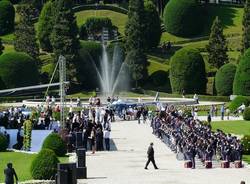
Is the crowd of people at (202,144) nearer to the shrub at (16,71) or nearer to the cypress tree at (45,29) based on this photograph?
the shrub at (16,71)

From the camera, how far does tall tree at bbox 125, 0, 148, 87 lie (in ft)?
304

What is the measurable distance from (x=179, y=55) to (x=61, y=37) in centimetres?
1378

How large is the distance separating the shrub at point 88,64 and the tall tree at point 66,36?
1209 millimetres

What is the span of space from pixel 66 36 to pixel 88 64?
5.62 m

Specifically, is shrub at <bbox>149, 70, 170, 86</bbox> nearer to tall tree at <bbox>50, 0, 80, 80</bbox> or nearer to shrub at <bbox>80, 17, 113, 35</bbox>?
tall tree at <bbox>50, 0, 80, 80</bbox>

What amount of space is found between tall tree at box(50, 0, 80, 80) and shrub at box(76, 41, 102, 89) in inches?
47.6

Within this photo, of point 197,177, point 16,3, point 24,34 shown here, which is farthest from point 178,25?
point 197,177

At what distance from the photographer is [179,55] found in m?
88.5

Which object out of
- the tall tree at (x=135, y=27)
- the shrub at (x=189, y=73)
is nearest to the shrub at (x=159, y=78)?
the tall tree at (x=135, y=27)

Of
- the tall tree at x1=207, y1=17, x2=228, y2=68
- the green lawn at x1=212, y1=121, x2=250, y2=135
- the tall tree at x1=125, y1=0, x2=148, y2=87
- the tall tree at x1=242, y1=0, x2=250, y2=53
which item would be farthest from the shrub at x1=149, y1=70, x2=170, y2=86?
the green lawn at x1=212, y1=121, x2=250, y2=135

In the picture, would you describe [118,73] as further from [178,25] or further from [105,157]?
[105,157]

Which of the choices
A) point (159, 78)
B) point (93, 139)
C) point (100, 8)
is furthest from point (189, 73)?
point (93, 139)

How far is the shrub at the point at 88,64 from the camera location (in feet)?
300

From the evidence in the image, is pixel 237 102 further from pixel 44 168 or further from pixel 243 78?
pixel 44 168
